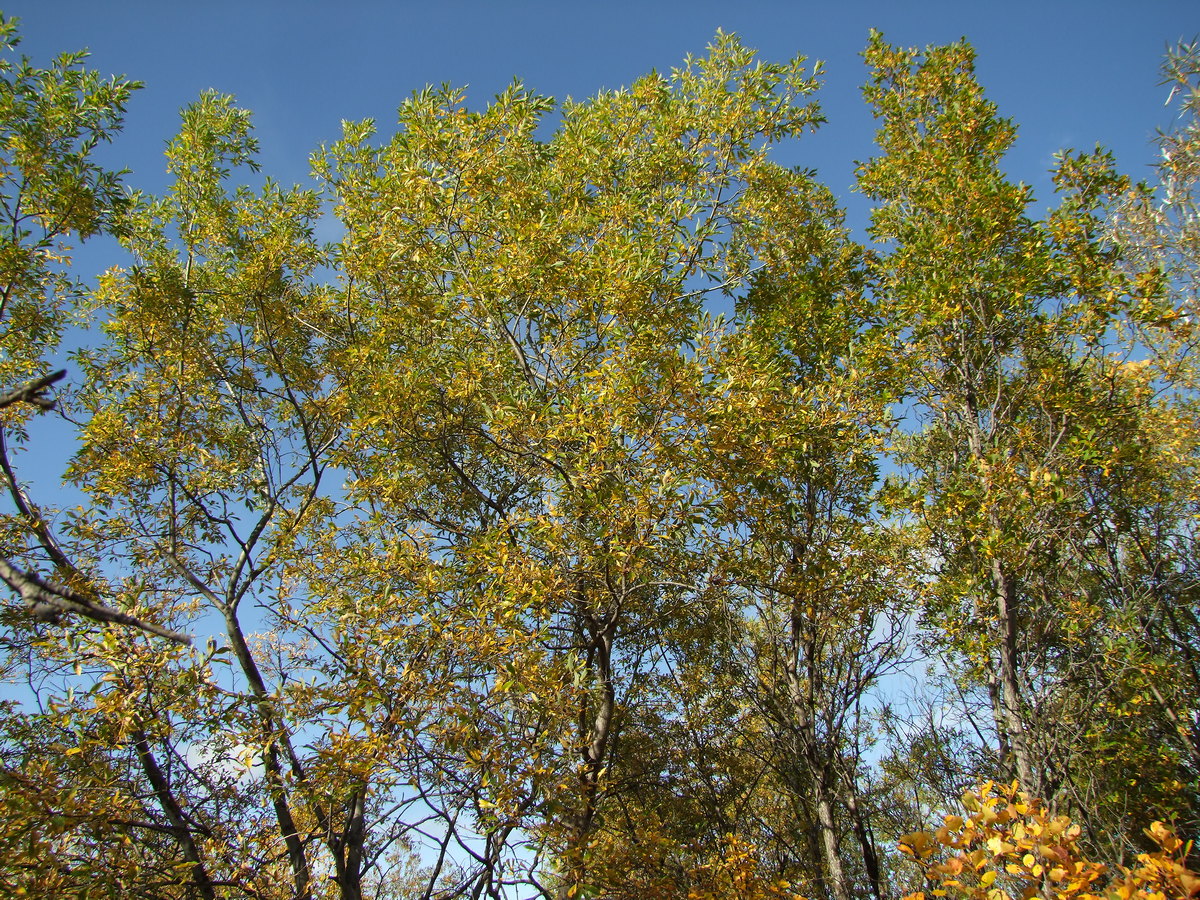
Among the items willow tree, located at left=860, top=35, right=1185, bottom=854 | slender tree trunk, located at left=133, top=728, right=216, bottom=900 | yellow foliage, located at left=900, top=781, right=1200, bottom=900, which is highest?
willow tree, located at left=860, top=35, right=1185, bottom=854

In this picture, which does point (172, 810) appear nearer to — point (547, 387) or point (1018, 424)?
point (547, 387)

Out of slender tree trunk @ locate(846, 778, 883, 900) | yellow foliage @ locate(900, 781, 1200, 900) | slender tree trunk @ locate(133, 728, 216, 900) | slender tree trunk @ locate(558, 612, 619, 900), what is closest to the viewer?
yellow foliage @ locate(900, 781, 1200, 900)

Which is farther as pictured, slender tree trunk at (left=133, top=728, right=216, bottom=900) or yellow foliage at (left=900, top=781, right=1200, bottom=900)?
slender tree trunk at (left=133, top=728, right=216, bottom=900)

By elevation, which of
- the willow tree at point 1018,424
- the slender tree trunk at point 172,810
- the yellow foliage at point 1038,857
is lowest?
the yellow foliage at point 1038,857

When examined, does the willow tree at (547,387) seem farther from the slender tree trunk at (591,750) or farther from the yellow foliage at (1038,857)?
the yellow foliage at (1038,857)

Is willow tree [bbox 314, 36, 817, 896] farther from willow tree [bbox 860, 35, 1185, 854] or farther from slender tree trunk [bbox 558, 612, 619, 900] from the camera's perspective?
willow tree [bbox 860, 35, 1185, 854]

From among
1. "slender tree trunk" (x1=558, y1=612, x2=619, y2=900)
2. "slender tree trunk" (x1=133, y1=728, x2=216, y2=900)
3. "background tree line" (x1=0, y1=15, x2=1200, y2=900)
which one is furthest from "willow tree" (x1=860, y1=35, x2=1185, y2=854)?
"slender tree trunk" (x1=133, y1=728, x2=216, y2=900)

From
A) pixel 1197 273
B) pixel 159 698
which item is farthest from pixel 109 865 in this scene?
pixel 1197 273

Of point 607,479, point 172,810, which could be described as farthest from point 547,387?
point 172,810

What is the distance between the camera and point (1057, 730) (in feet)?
18.9

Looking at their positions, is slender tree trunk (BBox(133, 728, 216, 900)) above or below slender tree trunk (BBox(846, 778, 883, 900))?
above

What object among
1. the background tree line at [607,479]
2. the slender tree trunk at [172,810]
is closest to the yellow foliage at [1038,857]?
the background tree line at [607,479]

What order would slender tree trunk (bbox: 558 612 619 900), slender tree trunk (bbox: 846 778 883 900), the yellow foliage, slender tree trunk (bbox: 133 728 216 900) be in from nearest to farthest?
the yellow foliage, slender tree trunk (bbox: 558 612 619 900), slender tree trunk (bbox: 133 728 216 900), slender tree trunk (bbox: 846 778 883 900)

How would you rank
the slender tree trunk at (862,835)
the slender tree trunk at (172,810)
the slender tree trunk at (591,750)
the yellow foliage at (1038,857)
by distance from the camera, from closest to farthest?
the yellow foliage at (1038,857) < the slender tree trunk at (591,750) < the slender tree trunk at (172,810) < the slender tree trunk at (862,835)
